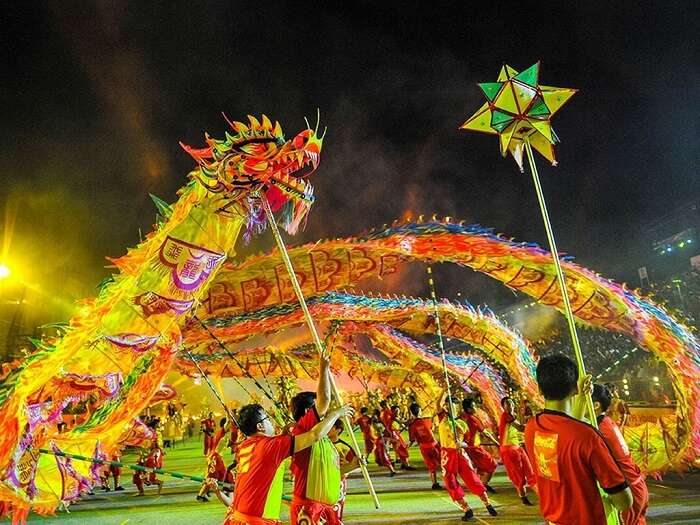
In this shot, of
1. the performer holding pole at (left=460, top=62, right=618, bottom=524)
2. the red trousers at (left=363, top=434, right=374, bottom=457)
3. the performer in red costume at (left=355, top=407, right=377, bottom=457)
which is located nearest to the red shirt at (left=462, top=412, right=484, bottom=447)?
the performer holding pole at (left=460, top=62, right=618, bottom=524)

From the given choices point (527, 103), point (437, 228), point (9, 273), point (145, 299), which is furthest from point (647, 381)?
point (9, 273)

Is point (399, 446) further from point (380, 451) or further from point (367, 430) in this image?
point (367, 430)

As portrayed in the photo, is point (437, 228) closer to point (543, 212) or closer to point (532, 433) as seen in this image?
point (543, 212)

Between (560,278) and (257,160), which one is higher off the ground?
(257,160)

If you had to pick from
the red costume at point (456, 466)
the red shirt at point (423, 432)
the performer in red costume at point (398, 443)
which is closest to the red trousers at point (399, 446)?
the performer in red costume at point (398, 443)

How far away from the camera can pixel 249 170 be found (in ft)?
15.8

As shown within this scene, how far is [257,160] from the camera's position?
4.82 meters

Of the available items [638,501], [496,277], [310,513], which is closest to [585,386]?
[638,501]

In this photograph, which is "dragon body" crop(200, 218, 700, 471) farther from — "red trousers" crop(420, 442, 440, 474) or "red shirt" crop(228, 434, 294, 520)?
"red shirt" crop(228, 434, 294, 520)

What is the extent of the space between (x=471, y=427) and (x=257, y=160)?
6.24 metres

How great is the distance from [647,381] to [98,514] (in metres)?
18.1

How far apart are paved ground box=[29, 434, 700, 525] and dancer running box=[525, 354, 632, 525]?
170 inches

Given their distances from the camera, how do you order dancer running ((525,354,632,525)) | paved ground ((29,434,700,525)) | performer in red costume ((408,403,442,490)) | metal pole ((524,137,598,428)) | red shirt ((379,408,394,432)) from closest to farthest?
dancer running ((525,354,632,525)) → metal pole ((524,137,598,428)) → paved ground ((29,434,700,525)) → performer in red costume ((408,403,442,490)) → red shirt ((379,408,394,432))

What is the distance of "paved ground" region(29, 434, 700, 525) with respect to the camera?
6.30 m
